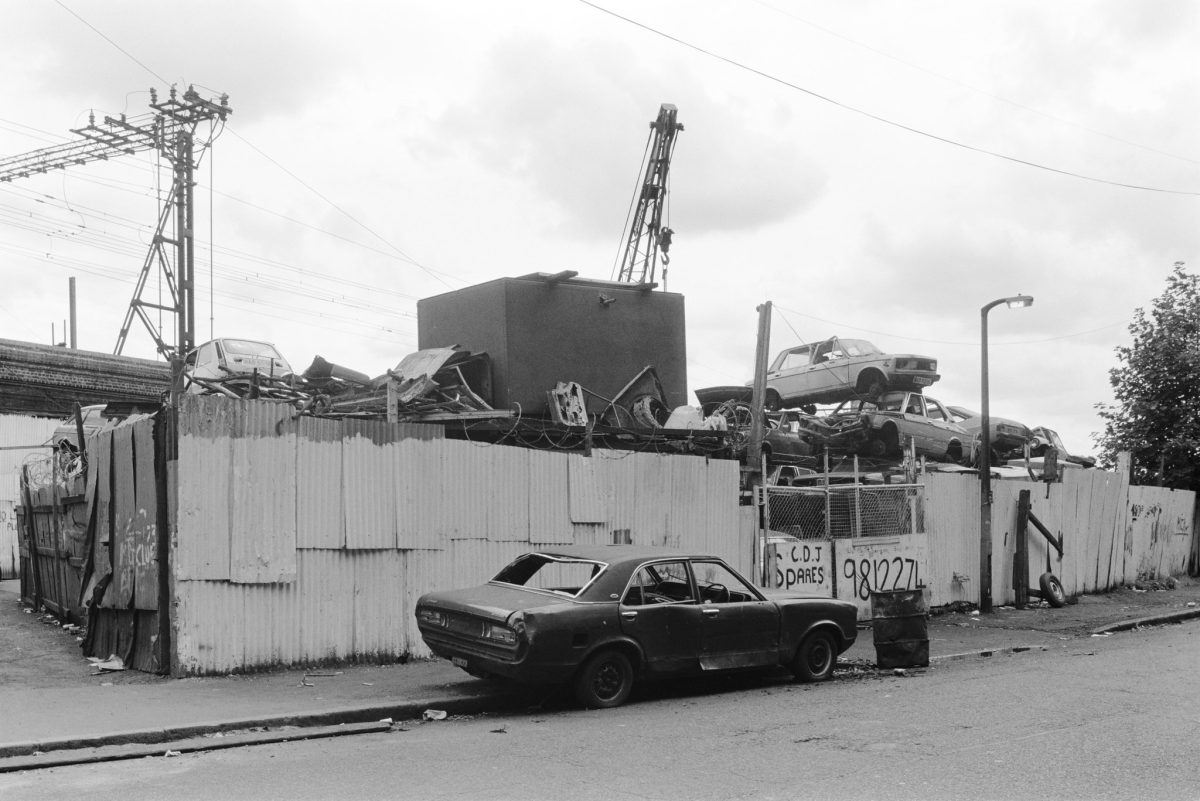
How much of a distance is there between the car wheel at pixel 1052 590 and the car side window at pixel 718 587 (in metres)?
11.7

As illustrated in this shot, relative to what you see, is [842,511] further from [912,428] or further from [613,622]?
[613,622]

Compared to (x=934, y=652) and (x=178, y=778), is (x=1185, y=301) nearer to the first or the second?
(x=934, y=652)

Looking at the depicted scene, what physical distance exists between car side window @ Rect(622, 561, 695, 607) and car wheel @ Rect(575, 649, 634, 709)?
537 mm

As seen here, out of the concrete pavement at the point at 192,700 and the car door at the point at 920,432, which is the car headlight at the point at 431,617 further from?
the car door at the point at 920,432

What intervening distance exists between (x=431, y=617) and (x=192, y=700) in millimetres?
2176

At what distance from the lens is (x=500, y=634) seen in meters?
9.48

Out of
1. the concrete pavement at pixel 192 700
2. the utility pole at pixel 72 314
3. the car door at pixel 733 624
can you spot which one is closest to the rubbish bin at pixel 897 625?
the concrete pavement at pixel 192 700

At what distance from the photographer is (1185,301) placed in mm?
30969

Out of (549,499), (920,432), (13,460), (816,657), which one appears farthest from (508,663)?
(13,460)

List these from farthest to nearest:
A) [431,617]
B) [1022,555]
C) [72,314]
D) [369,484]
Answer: [72,314], [1022,555], [369,484], [431,617]

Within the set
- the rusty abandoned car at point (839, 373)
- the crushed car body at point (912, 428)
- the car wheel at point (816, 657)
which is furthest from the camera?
the rusty abandoned car at point (839, 373)

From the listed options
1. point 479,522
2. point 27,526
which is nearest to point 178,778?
point 479,522

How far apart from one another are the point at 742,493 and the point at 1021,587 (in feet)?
22.7

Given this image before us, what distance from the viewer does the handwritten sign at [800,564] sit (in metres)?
16.6
